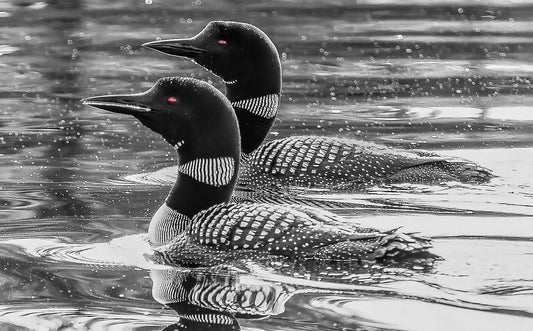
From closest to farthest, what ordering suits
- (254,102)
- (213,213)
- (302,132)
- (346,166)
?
(213,213) < (346,166) < (254,102) < (302,132)

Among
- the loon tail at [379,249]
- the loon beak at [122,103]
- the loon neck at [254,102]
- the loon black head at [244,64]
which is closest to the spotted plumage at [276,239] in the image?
the loon tail at [379,249]

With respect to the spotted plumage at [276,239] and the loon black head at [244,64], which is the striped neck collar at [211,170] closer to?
the spotted plumage at [276,239]

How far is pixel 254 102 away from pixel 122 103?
1999mm

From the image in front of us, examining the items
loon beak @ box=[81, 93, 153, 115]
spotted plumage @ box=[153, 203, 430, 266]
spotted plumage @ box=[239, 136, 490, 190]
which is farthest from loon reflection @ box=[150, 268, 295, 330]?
spotted plumage @ box=[239, 136, 490, 190]

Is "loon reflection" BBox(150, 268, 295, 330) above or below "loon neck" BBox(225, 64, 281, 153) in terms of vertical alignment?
below

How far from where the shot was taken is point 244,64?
8.50 meters

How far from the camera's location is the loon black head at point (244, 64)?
27.5 feet

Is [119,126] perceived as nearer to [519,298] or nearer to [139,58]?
[139,58]

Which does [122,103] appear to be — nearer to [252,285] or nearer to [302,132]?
[252,285]

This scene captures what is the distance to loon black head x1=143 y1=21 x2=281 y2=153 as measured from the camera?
8391 millimetres

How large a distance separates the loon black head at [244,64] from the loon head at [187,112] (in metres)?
1.43

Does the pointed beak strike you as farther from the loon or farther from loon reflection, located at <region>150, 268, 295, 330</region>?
loon reflection, located at <region>150, 268, 295, 330</region>

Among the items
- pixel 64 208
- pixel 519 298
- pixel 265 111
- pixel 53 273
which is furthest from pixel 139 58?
pixel 519 298

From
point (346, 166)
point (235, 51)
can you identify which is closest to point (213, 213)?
point (346, 166)
